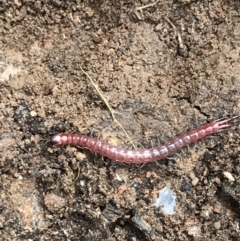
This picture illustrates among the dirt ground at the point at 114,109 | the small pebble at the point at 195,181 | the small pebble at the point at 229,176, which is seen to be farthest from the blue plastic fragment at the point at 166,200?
the small pebble at the point at 229,176

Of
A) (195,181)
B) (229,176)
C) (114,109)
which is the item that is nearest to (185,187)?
(195,181)

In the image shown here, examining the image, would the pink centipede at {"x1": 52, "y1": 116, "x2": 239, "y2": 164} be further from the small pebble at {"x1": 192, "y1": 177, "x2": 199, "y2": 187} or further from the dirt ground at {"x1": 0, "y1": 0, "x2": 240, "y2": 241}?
the small pebble at {"x1": 192, "y1": 177, "x2": 199, "y2": 187}

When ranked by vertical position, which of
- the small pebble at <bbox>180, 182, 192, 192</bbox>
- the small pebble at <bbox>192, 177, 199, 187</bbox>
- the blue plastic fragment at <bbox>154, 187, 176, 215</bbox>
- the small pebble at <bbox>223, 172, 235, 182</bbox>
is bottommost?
the blue plastic fragment at <bbox>154, 187, 176, 215</bbox>

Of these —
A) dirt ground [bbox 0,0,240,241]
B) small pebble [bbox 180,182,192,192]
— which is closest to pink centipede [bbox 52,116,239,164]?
dirt ground [bbox 0,0,240,241]

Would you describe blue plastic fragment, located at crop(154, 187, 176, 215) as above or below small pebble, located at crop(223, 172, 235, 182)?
below

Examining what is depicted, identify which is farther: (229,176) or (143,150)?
(143,150)

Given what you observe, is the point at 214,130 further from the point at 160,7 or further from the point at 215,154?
the point at 160,7

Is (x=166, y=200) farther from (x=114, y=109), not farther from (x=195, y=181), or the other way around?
(x=114, y=109)
